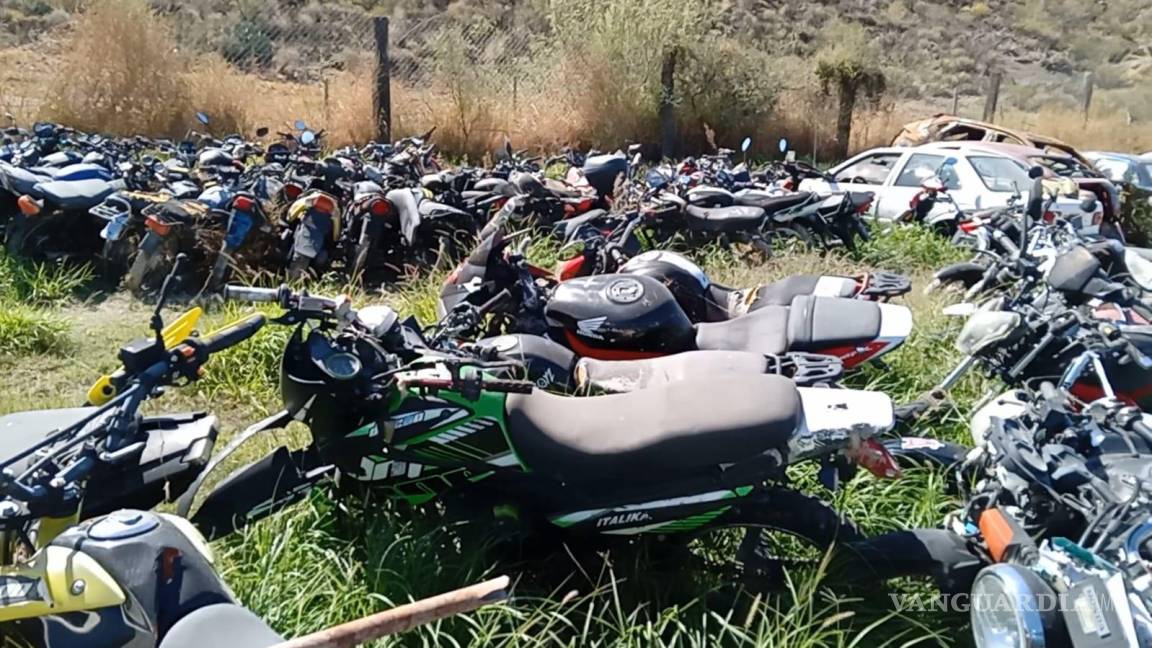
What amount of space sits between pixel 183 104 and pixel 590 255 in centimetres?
881

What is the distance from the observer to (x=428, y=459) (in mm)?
2480

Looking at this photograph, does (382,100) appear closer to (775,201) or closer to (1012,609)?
(775,201)

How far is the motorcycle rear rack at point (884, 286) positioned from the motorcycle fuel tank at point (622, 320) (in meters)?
1.10

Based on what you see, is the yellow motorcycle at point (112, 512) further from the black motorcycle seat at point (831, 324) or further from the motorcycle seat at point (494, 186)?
the motorcycle seat at point (494, 186)

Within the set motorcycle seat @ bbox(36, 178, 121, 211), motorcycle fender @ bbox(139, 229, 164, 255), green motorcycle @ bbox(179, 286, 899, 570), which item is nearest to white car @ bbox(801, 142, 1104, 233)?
motorcycle fender @ bbox(139, 229, 164, 255)

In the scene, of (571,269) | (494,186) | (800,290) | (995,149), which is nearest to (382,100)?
(494,186)

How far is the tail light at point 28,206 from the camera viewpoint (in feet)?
19.6

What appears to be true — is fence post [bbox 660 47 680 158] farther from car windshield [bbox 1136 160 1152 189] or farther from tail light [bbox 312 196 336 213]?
tail light [bbox 312 196 336 213]

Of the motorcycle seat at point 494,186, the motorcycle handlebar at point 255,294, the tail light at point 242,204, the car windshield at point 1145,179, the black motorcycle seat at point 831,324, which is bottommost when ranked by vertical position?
the car windshield at point 1145,179

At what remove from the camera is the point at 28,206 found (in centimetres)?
598

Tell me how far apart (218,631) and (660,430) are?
1.21m

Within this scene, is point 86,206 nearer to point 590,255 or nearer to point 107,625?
point 590,255

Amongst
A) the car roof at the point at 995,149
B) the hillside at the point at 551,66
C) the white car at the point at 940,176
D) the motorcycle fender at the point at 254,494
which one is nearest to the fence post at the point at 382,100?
the hillside at the point at 551,66

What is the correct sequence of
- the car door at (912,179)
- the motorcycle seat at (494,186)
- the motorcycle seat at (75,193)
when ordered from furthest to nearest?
the car door at (912,179) → the motorcycle seat at (494,186) → the motorcycle seat at (75,193)
